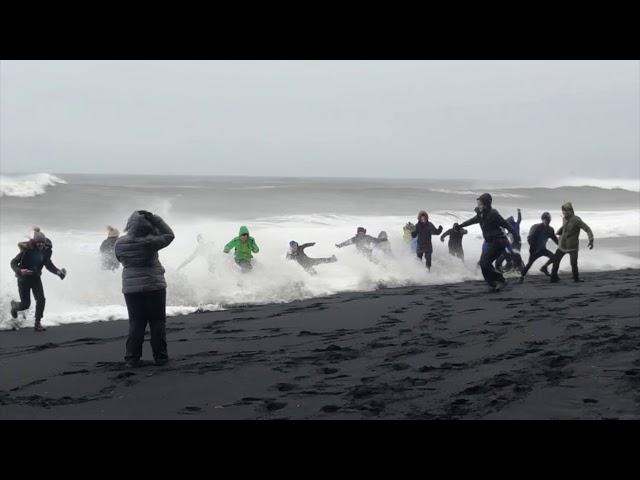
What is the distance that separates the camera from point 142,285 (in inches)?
328

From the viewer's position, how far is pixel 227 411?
638cm

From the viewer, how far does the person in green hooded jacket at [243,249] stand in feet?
50.1

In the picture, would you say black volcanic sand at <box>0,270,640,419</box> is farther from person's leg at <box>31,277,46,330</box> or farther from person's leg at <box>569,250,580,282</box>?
person's leg at <box>569,250,580,282</box>

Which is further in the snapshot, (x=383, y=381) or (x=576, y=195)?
(x=576, y=195)

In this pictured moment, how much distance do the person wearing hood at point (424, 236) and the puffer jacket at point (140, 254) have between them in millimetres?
10123

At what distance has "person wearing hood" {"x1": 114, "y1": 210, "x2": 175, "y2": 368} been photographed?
27.4ft

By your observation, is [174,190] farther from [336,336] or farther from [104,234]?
[336,336]

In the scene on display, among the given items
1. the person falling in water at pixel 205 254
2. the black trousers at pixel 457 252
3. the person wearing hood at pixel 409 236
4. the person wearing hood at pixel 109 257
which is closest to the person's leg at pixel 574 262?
the black trousers at pixel 457 252

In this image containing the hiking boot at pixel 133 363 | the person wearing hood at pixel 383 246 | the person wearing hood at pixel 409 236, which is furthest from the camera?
the person wearing hood at pixel 409 236

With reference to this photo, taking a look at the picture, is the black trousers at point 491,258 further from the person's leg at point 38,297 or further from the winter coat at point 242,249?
the person's leg at point 38,297

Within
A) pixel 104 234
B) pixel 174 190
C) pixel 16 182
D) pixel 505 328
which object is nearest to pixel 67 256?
pixel 505 328
